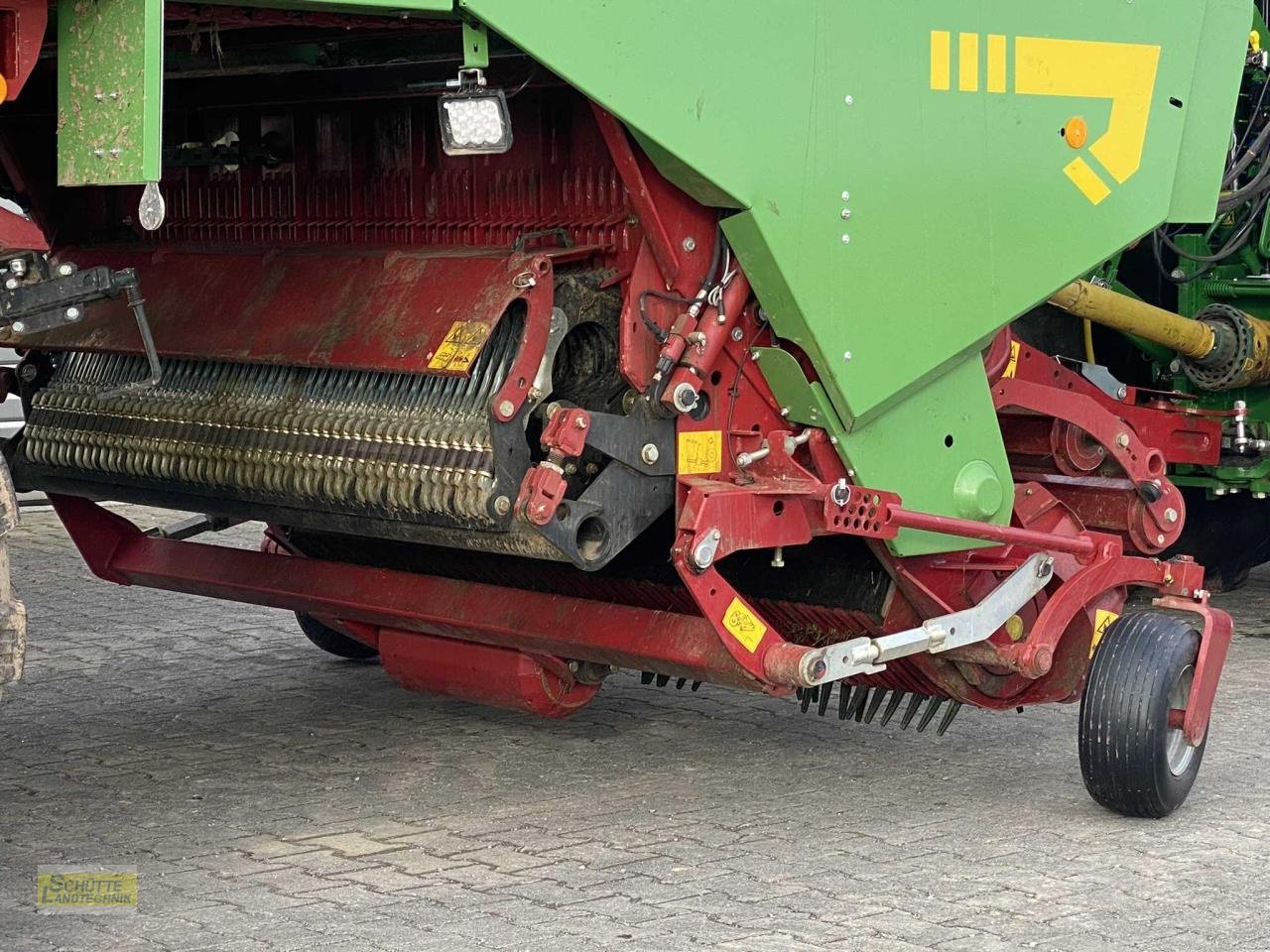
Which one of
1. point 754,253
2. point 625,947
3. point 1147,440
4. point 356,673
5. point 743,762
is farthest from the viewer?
point 1147,440

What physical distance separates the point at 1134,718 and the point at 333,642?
9.95 feet

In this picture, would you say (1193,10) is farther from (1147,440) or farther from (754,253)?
(1147,440)

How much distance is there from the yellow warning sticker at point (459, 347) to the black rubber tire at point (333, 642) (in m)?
2.46

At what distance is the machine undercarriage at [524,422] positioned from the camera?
4746 mm

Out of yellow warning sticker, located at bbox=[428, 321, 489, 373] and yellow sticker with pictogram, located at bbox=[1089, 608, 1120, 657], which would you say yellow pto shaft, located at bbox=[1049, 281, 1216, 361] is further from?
yellow warning sticker, located at bbox=[428, 321, 489, 373]

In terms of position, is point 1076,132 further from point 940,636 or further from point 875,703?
point 875,703

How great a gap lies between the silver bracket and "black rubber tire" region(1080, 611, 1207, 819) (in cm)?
26

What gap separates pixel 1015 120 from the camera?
5.07 meters

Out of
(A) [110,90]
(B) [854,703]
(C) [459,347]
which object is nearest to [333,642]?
(B) [854,703]

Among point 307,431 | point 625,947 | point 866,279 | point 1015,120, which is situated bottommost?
point 625,947

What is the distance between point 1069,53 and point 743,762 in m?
2.13

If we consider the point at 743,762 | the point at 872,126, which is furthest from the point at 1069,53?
the point at 743,762

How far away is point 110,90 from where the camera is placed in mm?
3760

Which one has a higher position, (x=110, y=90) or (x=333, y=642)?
(x=110, y=90)
